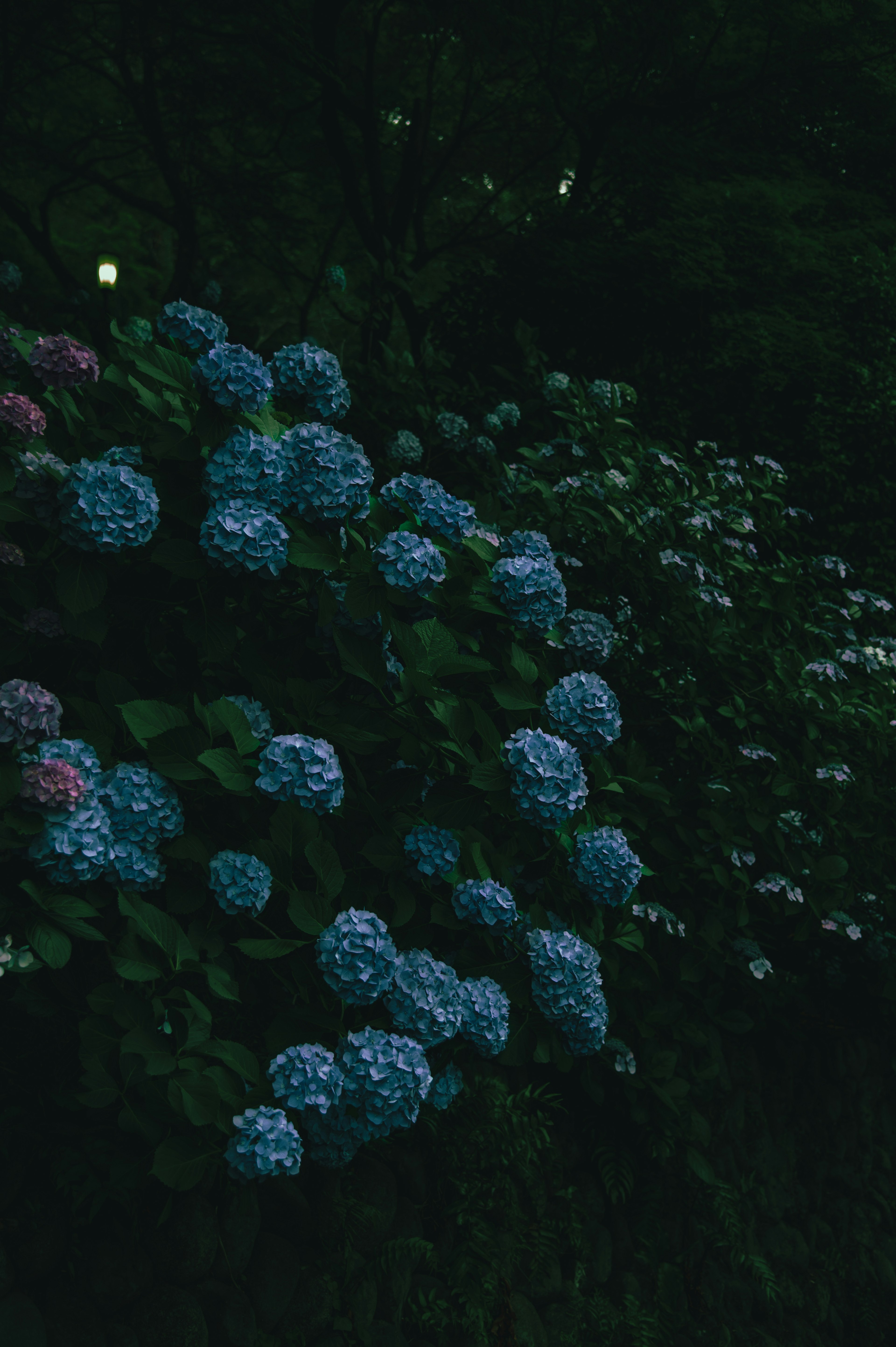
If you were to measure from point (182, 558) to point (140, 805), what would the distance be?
21.9 inches

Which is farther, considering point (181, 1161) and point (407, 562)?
point (407, 562)

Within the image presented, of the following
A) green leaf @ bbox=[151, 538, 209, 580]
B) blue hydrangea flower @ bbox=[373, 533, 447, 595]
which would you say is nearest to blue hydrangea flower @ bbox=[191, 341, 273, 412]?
green leaf @ bbox=[151, 538, 209, 580]

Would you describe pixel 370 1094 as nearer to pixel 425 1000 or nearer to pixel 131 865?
pixel 425 1000

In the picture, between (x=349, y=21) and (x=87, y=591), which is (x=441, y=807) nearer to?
(x=87, y=591)

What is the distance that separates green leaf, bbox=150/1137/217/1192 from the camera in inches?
71.9

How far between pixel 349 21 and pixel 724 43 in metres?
3.45

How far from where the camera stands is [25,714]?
6.22 ft

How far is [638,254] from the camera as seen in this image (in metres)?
6.76

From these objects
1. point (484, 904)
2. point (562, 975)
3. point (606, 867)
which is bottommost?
point (562, 975)

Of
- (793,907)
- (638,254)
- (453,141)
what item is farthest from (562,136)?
(793,907)

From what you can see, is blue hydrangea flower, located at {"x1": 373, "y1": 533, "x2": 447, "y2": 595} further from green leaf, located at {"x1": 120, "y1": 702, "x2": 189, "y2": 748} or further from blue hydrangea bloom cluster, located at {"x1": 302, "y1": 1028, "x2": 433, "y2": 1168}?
blue hydrangea bloom cluster, located at {"x1": 302, "y1": 1028, "x2": 433, "y2": 1168}

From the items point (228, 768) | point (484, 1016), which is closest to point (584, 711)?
point (484, 1016)

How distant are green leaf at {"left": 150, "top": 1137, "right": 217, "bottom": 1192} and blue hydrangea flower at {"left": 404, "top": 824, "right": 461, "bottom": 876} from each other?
74 cm

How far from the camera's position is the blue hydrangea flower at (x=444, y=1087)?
2.23 metres
